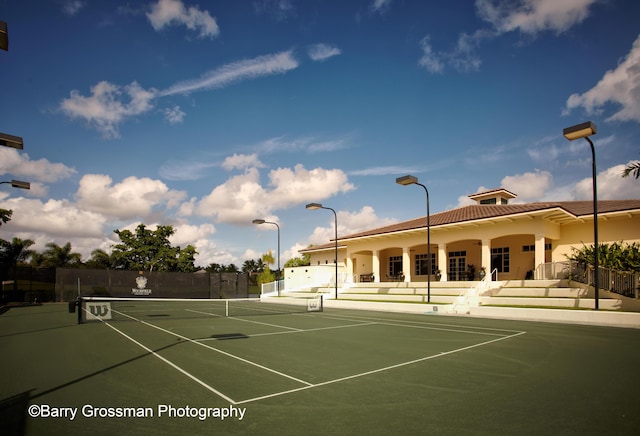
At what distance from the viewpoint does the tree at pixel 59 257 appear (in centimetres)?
5083

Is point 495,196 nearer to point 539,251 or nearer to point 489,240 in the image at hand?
point 489,240

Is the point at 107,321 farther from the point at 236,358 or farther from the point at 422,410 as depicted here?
the point at 422,410

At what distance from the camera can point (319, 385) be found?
6746 millimetres

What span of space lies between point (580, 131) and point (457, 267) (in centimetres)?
2211

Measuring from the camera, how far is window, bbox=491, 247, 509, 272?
31609 mm

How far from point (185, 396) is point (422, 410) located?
375 centimetres

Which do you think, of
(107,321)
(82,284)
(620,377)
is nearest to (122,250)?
(82,284)

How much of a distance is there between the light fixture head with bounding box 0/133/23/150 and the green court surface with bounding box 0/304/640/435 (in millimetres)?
6046

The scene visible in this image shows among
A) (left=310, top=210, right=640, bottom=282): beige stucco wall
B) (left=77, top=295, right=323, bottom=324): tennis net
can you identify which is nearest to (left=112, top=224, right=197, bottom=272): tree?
(left=77, top=295, right=323, bottom=324): tennis net

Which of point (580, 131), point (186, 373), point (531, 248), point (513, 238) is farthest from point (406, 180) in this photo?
point (186, 373)

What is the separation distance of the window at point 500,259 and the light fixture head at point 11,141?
32.3 metres

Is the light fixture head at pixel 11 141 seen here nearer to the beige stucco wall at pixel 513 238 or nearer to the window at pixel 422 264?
the beige stucco wall at pixel 513 238

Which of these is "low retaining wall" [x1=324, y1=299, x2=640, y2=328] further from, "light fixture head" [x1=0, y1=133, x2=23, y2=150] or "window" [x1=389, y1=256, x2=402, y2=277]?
"light fixture head" [x1=0, y1=133, x2=23, y2=150]

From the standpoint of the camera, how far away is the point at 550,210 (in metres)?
24.3
